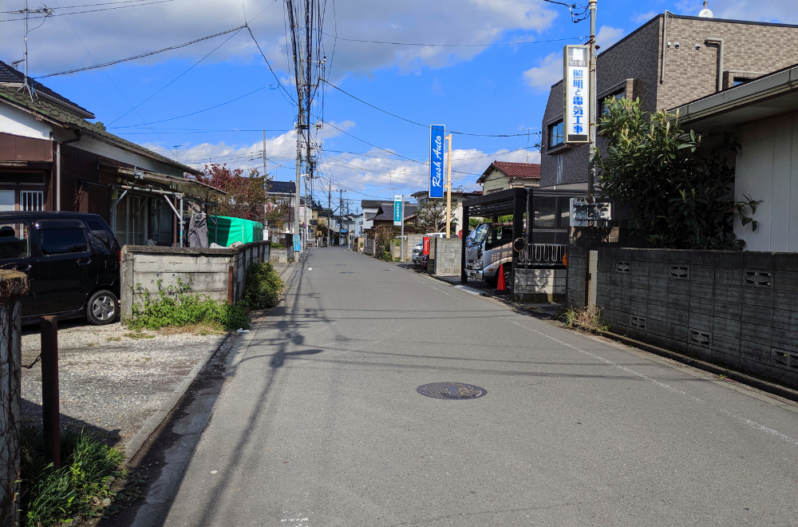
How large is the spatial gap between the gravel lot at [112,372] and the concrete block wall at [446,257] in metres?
17.5

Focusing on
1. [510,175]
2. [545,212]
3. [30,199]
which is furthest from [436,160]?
[30,199]

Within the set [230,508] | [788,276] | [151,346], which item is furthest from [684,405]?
[151,346]

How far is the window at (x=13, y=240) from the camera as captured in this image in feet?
27.4

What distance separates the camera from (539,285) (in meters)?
15.5

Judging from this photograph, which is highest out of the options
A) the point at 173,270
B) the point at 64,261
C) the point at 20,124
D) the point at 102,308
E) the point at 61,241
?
the point at 20,124

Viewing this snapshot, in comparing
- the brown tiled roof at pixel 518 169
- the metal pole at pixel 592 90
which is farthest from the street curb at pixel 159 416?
the brown tiled roof at pixel 518 169

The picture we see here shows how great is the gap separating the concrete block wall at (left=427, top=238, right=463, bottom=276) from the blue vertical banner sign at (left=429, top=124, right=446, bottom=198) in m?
3.31

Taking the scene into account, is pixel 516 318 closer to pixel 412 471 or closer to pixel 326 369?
pixel 326 369

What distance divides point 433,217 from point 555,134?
22.6 meters

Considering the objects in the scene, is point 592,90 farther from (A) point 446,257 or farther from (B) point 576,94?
(A) point 446,257

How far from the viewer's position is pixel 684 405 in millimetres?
5836

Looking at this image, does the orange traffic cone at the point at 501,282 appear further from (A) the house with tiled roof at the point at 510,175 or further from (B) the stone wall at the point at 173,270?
(A) the house with tiled roof at the point at 510,175

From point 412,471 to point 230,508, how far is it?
128cm

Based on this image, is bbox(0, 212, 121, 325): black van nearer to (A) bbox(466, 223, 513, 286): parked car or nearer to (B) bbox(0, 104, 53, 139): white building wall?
(B) bbox(0, 104, 53, 139): white building wall
